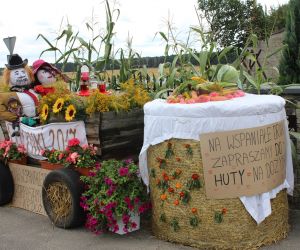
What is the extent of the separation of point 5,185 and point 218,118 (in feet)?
9.34

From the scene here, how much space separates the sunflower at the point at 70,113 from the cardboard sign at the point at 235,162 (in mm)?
1404

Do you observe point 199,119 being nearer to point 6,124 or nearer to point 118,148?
point 118,148

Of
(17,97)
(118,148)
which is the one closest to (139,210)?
(118,148)

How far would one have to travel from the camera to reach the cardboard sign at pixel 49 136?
4.40 meters

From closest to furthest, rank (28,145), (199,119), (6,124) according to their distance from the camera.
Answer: (199,119), (28,145), (6,124)

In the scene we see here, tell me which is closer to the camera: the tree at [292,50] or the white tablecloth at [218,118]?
the white tablecloth at [218,118]

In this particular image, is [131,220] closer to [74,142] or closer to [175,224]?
[175,224]

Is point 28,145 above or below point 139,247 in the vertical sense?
above

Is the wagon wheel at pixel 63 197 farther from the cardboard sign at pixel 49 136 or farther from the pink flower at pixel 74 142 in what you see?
the cardboard sign at pixel 49 136

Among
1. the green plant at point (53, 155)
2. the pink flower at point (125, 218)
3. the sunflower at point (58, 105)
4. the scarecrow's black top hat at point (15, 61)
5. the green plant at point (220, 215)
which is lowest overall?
the pink flower at point (125, 218)

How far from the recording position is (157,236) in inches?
156

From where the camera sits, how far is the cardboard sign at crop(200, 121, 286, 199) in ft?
11.4

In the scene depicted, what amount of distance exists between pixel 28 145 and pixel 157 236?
187cm

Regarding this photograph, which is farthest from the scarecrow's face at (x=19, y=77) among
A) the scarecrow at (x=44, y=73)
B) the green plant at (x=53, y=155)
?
the green plant at (x=53, y=155)
